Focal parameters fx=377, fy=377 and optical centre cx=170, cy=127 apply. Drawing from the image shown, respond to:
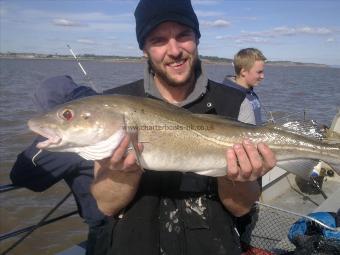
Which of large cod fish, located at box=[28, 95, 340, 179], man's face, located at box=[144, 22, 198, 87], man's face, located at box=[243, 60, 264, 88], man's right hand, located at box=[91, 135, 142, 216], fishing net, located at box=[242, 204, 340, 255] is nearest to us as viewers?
man's right hand, located at box=[91, 135, 142, 216]

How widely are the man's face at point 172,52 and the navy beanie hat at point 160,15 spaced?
58 millimetres

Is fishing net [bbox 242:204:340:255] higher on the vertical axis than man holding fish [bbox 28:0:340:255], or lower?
lower

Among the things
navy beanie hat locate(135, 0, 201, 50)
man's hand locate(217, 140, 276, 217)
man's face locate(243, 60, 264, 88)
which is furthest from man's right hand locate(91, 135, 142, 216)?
man's face locate(243, 60, 264, 88)

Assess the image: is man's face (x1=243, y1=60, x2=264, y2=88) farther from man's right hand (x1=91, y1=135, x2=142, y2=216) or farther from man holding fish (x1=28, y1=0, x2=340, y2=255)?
man's right hand (x1=91, y1=135, x2=142, y2=216)

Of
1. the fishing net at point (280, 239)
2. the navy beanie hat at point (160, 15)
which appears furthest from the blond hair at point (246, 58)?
the navy beanie hat at point (160, 15)

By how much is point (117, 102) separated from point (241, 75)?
17.9 feet

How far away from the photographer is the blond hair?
7953 mm

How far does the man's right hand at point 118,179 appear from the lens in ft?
9.55

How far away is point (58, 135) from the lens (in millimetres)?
3020

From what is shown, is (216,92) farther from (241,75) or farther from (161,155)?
(241,75)

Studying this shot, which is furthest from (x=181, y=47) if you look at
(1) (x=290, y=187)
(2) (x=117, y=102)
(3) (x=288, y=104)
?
(3) (x=288, y=104)

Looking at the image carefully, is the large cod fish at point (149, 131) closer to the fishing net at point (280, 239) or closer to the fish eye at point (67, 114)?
the fish eye at point (67, 114)

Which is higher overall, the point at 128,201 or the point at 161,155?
the point at 161,155

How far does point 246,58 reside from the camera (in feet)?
26.3
